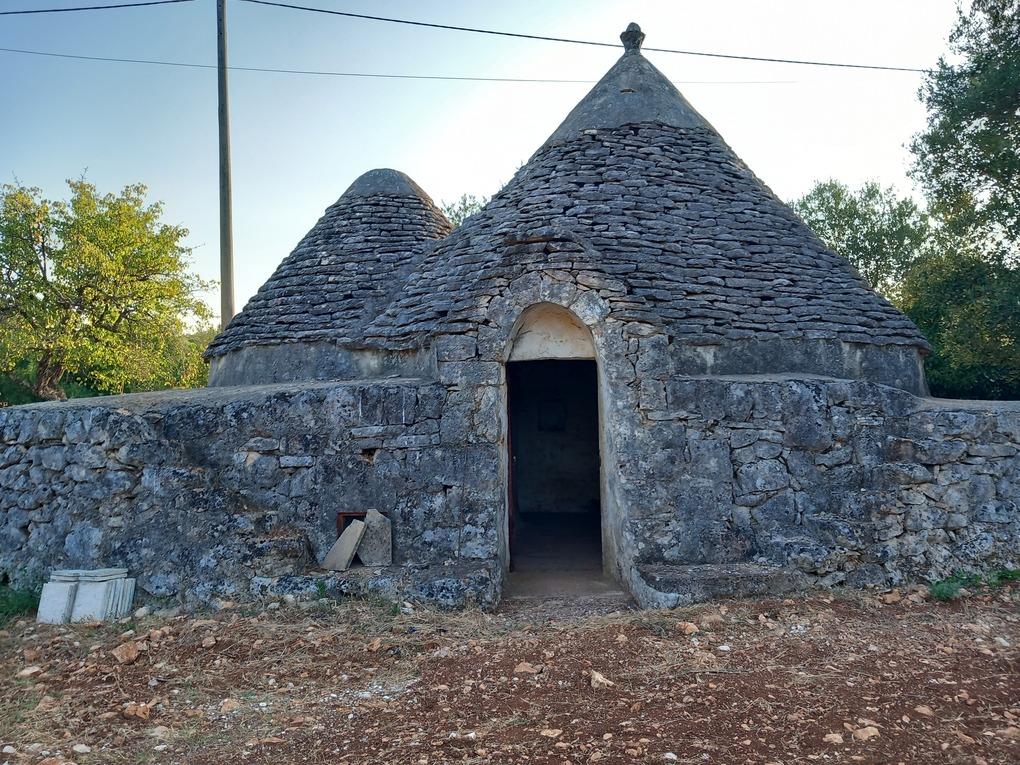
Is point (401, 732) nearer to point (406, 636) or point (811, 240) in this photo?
point (406, 636)

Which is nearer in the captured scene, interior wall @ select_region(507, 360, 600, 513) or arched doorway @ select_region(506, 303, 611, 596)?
arched doorway @ select_region(506, 303, 611, 596)

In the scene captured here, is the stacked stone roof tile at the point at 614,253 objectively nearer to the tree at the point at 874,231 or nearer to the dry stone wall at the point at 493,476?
the dry stone wall at the point at 493,476

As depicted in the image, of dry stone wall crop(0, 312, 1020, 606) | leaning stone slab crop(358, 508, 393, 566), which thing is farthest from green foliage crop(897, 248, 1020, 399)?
leaning stone slab crop(358, 508, 393, 566)

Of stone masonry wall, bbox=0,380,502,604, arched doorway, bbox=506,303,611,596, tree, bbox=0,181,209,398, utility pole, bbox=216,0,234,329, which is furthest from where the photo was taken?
tree, bbox=0,181,209,398

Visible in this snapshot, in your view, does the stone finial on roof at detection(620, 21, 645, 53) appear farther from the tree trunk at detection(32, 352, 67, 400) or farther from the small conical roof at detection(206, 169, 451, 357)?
the tree trunk at detection(32, 352, 67, 400)

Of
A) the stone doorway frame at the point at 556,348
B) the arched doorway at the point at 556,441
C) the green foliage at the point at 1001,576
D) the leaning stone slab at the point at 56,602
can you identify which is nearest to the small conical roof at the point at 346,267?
the stone doorway frame at the point at 556,348

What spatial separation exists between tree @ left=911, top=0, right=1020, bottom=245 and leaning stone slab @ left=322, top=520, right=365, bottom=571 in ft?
33.1

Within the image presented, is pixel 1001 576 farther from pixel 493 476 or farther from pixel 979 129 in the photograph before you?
pixel 979 129

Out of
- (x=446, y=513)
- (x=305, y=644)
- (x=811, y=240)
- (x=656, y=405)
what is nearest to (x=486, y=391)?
(x=446, y=513)

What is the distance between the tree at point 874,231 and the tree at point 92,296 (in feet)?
54.7

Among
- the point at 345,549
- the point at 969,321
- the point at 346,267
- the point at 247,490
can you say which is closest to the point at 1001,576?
the point at 345,549

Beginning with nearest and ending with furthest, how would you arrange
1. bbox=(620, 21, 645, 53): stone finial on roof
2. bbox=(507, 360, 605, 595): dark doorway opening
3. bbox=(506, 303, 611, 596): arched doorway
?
bbox=(620, 21, 645, 53): stone finial on roof < bbox=(506, 303, 611, 596): arched doorway < bbox=(507, 360, 605, 595): dark doorway opening

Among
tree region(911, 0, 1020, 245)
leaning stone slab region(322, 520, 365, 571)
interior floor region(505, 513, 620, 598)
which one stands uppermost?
tree region(911, 0, 1020, 245)

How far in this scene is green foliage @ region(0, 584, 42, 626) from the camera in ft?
17.2
